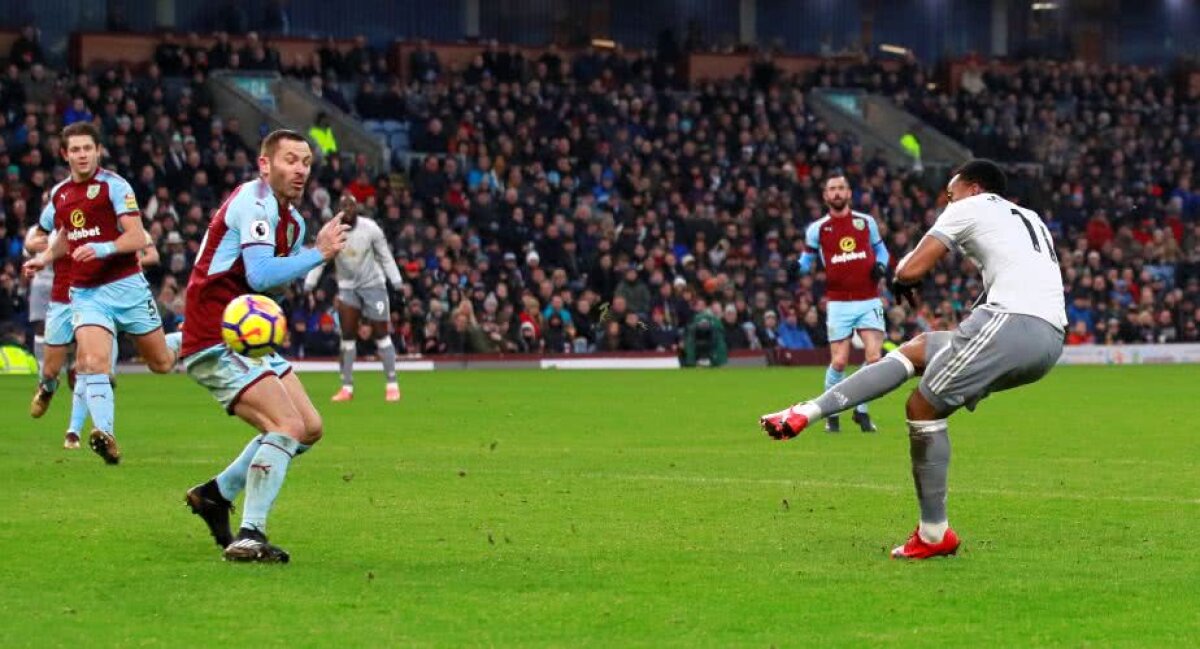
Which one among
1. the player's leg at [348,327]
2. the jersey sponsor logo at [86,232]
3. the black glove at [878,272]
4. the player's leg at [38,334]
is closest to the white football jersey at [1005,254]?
the jersey sponsor logo at [86,232]

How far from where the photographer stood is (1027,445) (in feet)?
57.0

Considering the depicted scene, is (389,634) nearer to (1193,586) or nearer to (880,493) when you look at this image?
(1193,586)

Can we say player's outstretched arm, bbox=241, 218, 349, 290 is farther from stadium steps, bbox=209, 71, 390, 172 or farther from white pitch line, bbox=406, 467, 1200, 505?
stadium steps, bbox=209, 71, 390, 172

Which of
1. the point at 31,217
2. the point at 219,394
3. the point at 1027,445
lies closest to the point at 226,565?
the point at 219,394

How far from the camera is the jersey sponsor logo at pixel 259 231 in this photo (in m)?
9.48

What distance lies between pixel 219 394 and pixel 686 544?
244cm

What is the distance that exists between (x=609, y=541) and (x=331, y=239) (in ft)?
7.46

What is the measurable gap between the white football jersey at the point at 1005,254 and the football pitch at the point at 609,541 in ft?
3.99

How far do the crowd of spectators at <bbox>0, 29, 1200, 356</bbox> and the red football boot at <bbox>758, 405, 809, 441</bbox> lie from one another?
74.1ft

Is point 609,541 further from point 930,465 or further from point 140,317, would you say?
point 140,317

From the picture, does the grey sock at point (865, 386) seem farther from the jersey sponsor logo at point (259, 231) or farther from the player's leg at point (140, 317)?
the player's leg at point (140, 317)

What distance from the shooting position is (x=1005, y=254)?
984cm

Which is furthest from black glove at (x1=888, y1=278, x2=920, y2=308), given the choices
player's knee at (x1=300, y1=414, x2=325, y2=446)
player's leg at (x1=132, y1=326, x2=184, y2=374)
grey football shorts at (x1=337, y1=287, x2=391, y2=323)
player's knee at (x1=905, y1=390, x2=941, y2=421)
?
grey football shorts at (x1=337, y1=287, x2=391, y2=323)

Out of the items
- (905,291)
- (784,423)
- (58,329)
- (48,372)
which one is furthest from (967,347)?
(48,372)
